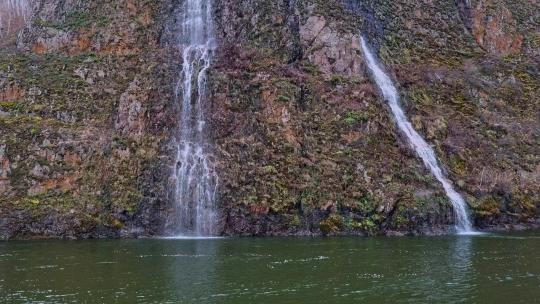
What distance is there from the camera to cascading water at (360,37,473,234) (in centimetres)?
3566

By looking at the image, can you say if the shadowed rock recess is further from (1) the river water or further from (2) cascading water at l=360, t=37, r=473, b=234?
(1) the river water

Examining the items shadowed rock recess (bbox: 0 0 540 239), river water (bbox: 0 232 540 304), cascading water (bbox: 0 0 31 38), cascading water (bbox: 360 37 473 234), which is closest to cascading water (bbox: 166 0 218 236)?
shadowed rock recess (bbox: 0 0 540 239)

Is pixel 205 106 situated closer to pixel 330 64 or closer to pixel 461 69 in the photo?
pixel 330 64

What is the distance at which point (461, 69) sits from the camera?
1892 inches

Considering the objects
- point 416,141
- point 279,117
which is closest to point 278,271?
point 279,117

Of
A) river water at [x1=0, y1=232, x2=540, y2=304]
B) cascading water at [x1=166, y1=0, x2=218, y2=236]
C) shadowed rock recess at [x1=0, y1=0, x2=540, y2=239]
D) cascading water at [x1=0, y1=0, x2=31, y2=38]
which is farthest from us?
cascading water at [x1=0, y1=0, x2=31, y2=38]

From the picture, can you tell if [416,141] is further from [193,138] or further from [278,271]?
[278,271]

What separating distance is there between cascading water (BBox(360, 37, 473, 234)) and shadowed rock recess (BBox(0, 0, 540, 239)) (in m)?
0.64

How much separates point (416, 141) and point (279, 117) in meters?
9.73

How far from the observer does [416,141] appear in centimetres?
4003

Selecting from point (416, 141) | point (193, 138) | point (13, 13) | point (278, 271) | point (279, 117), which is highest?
point (13, 13)

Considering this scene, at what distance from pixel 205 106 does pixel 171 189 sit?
7.53 metres

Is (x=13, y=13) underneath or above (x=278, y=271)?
above

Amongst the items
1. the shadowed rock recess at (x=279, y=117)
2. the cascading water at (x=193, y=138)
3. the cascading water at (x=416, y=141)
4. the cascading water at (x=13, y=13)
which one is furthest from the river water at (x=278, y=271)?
the cascading water at (x=13, y=13)
